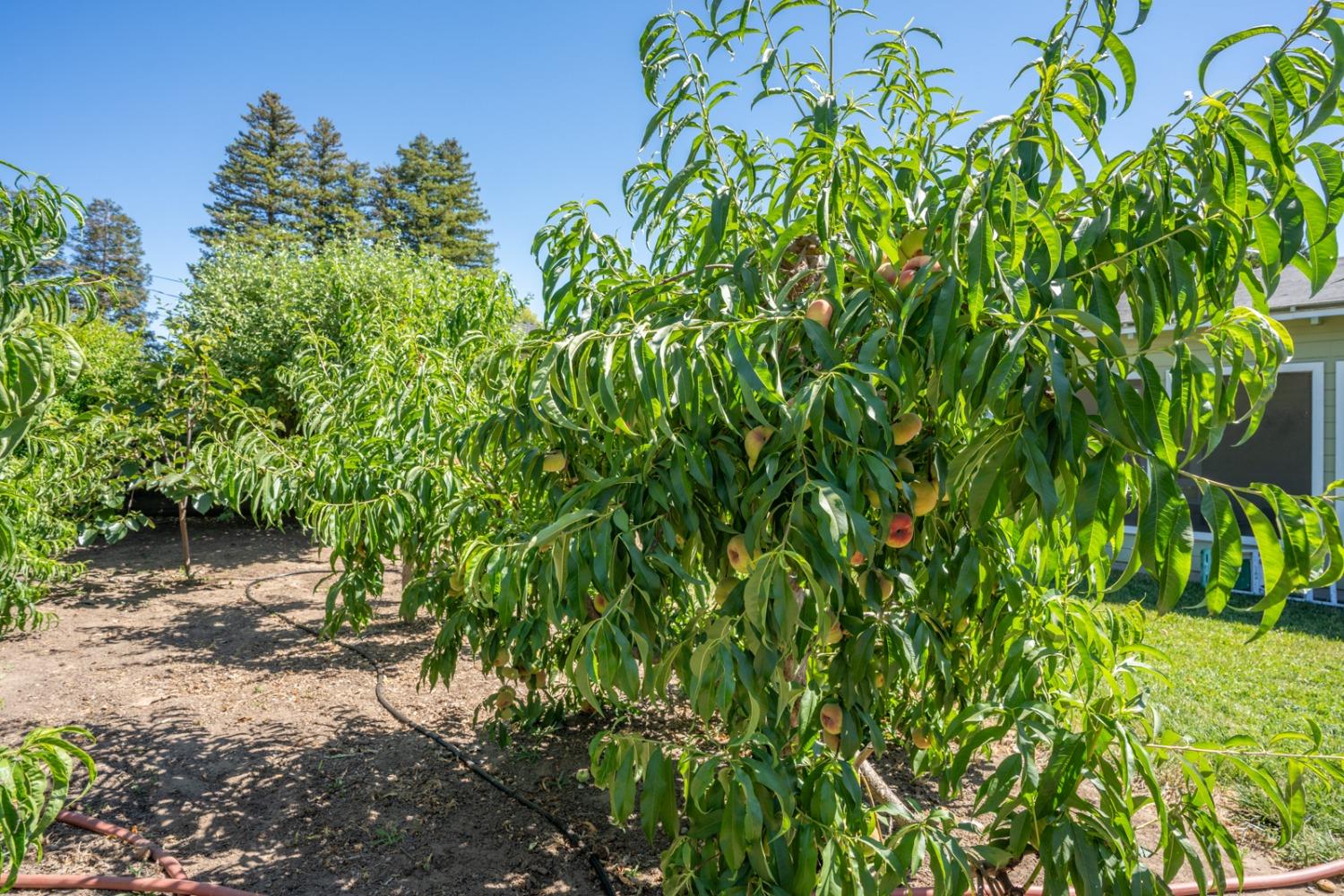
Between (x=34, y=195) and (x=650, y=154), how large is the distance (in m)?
1.54

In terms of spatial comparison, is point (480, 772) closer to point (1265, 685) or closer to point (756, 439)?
point (756, 439)

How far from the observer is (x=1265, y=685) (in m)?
4.37

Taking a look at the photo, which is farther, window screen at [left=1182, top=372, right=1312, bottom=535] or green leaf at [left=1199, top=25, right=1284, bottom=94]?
Answer: window screen at [left=1182, top=372, right=1312, bottom=535]

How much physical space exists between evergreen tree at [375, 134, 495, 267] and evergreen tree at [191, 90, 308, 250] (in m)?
3.08

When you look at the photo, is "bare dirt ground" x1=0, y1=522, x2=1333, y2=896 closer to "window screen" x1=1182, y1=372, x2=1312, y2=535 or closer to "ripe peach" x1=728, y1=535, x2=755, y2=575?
"ripe peach" x1=728, y1=535, x2=755, y2=575

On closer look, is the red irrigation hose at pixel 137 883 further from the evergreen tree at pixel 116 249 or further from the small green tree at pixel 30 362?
the evergreen tree at pixel 116 249

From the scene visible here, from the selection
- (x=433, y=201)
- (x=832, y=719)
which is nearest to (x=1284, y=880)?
(x=832, y=719)

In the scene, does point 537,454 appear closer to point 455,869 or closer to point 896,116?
point 896,116

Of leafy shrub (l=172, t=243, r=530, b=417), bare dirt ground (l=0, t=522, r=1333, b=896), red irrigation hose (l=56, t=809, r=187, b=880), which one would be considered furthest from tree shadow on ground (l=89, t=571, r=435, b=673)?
leafy shrub (l=172, t=243, r=530, b=417)

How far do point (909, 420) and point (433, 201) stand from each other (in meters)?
30.2

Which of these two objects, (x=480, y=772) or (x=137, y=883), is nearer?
(x=137, y=883)

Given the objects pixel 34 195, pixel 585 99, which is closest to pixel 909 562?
pixel 34 195

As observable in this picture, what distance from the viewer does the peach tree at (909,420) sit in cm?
109

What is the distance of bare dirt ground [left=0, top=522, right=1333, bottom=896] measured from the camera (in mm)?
2488
